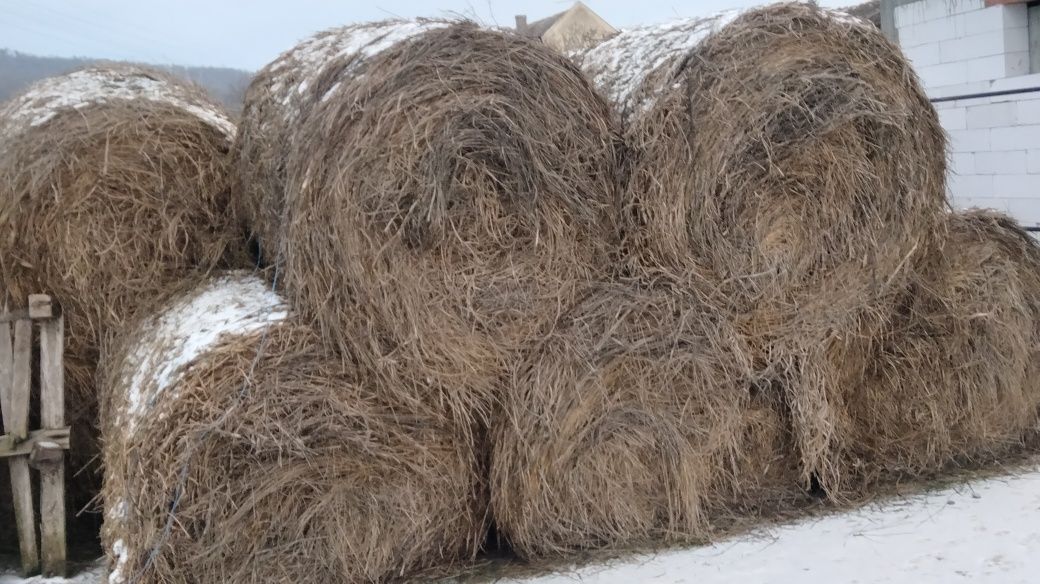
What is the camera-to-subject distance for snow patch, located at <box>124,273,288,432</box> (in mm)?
3133

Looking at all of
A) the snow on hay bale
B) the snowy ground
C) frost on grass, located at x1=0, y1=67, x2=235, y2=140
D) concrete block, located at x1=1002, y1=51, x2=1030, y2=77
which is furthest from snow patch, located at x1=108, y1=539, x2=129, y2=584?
concrete block, located at x1=1002, y1=51, x2=1030, y2=77

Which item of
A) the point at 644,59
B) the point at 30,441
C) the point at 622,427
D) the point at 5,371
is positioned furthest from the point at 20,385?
the point at 644,59

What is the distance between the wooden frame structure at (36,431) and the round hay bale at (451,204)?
1168 mm

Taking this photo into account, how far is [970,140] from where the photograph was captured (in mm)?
5934

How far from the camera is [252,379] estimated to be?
3.06 metres

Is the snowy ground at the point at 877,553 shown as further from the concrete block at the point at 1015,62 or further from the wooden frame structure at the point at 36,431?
the concrete block at the point at 1015,62

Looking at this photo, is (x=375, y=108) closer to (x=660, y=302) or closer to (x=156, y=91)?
(x=660, y=302)

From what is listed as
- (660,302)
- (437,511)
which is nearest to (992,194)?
(660,302)

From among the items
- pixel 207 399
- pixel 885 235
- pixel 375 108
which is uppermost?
pixel 375 108

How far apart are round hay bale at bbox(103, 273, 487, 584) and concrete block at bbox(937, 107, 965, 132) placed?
14.0ft

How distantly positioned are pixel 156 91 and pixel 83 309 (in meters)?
1.11

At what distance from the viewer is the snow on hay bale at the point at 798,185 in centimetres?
362

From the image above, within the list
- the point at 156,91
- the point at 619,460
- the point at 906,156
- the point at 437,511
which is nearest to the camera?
the point at 437,511

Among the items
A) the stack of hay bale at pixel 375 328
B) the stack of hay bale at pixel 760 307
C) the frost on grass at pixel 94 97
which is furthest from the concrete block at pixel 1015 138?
the frost on grass at pixel 94 97
